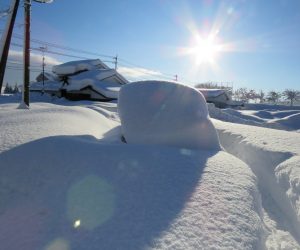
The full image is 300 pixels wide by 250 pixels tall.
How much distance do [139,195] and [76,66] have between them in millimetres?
33419

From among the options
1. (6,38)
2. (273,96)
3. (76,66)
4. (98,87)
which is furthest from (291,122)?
(273,96)

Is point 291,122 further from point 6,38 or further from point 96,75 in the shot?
point 96,75

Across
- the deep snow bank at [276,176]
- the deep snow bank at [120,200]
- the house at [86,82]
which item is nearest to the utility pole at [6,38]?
the deep snow bank at [120,200]

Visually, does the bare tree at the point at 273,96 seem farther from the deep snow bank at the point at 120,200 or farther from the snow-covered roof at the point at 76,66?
the deep snow bank at the point at 120,200

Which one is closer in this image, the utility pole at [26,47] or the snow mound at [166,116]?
the snow mound at [166,116]

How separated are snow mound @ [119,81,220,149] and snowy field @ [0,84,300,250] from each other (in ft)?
0.16

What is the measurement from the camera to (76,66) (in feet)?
113

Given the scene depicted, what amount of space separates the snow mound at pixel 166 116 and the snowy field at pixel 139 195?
0.05 metres

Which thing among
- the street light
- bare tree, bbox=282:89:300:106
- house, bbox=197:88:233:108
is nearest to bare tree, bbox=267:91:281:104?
bare tree, bbox=282:89:300:106

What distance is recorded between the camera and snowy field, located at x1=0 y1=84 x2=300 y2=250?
100 inches

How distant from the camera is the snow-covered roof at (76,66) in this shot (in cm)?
3462

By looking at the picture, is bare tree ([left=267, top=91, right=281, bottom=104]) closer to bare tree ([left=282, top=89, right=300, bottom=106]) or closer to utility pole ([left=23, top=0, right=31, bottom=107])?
bare tree ([left=282, top=89, right=300, bottom=106])

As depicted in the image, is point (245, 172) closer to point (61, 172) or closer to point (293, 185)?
point (293, 185)

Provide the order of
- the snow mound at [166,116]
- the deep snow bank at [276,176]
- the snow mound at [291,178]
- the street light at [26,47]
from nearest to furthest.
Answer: the deep snow bank at [276,176] → the snow mound at [291,178] → the snow mound at [166,116] → the street light at [26,47]
